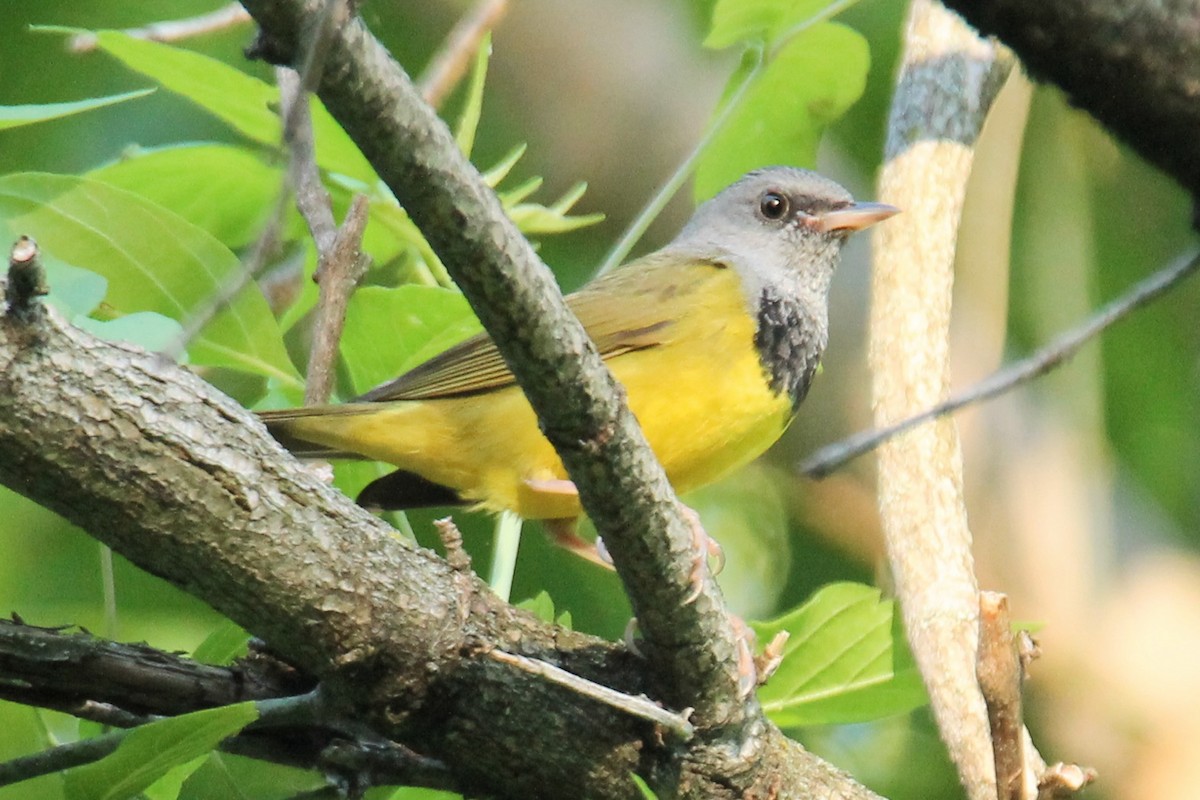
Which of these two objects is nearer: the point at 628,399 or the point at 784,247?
the point at 628,399

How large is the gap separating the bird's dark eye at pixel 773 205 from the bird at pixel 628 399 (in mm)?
717

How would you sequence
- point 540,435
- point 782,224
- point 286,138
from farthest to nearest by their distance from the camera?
point 782,224, point 540,435, point 286,138

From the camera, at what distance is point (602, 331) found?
3.93m

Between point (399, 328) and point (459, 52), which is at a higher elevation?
point (459, 52)

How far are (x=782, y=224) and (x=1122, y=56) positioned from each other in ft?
11.1

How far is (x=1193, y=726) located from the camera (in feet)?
18.7

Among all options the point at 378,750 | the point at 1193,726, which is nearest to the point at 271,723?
the point at 378,750

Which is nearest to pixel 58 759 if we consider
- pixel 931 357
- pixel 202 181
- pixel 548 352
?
pixel 548 352

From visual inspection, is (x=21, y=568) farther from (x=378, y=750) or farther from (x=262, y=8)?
(x=262, y=8)

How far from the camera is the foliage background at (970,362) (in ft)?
18.7

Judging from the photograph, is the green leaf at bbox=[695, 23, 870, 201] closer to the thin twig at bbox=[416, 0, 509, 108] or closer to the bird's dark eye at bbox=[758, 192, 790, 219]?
the bird's dark eye at bbox=[758, 192, 790, 219]

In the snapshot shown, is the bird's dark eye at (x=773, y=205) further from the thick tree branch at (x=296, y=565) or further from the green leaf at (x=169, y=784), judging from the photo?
the green leaf at (x=169, y=784)

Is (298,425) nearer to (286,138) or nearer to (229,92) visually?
(229,92)

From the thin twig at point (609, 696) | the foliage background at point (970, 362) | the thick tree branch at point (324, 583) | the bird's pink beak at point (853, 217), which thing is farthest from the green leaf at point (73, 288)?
the bird's pink beak at point (853, 217)
